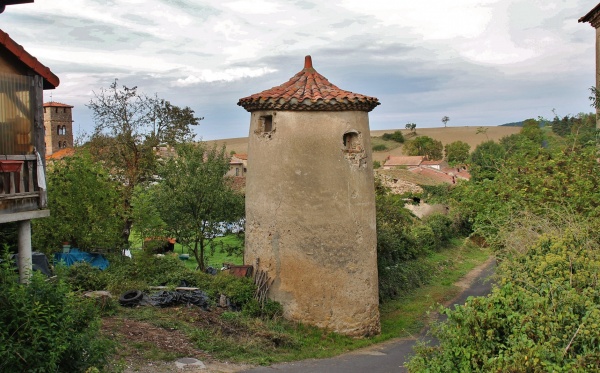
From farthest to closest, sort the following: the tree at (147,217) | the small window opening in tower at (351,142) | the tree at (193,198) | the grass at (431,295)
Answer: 1. the tree at (147,217)
2. the tree at (193,198)
3. the grass at (431,295)
4. the small window opening in tower at (351,142)

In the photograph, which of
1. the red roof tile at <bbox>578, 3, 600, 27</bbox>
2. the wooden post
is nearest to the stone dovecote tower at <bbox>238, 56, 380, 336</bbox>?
the wooden post

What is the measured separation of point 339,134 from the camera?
16.6 metres

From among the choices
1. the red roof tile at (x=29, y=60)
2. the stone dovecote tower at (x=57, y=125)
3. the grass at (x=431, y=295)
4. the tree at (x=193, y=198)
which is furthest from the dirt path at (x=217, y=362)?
the stone dovecote tower at (x=57, y=125)

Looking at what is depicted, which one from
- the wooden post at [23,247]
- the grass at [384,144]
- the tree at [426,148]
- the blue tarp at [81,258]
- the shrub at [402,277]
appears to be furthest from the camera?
the grass at [384,144]

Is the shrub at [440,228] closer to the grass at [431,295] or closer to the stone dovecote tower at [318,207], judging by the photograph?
the grass at [431,295]

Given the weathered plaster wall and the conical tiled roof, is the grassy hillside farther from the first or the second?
the weathered plaster wall

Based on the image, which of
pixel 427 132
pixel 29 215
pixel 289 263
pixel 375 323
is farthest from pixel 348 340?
pixel 427 132

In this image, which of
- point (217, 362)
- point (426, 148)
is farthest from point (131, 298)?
point (426, 148)

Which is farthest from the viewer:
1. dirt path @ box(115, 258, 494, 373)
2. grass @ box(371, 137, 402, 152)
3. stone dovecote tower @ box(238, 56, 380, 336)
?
grass @ box(371, 137, 402, 152)

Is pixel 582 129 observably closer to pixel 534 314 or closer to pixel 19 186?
pixel 534 314

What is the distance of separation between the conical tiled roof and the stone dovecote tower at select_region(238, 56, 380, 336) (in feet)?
0.09

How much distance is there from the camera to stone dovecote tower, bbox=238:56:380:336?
648 inches

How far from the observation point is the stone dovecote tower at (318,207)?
16.5 m

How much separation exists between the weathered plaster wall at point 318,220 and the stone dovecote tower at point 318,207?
27 mm
